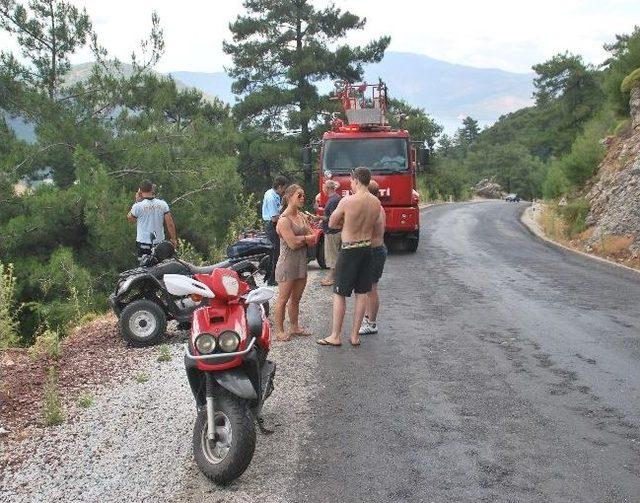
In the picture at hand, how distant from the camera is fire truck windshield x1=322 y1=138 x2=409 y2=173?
15391 millimetres

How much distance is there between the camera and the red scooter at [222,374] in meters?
4.07

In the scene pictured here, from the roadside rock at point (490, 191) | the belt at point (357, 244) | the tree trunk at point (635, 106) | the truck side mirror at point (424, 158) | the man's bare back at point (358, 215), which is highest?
the tree trunk at point (635, 106)

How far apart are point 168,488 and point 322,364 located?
280 centimetres

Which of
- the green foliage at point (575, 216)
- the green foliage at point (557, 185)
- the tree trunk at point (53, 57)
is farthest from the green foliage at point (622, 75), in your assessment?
the tree trunk at point (53, 57)

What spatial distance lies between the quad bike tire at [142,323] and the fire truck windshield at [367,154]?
847 cm

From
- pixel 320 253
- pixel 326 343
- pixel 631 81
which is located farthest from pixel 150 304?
pixel 631 81

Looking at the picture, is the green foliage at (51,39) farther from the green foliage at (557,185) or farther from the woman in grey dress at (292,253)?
the green foliage at (557,185)

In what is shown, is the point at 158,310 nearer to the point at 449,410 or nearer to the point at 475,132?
the point at 449,410

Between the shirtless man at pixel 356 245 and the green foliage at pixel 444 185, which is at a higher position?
the shirtless man at pixel 356 245

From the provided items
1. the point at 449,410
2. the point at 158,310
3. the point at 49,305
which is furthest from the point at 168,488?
the point at 49,305

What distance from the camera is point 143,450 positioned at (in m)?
4.64

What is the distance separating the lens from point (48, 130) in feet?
49.2

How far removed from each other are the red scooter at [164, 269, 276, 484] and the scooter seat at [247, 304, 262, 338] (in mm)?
220

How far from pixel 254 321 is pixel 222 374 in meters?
0.65
